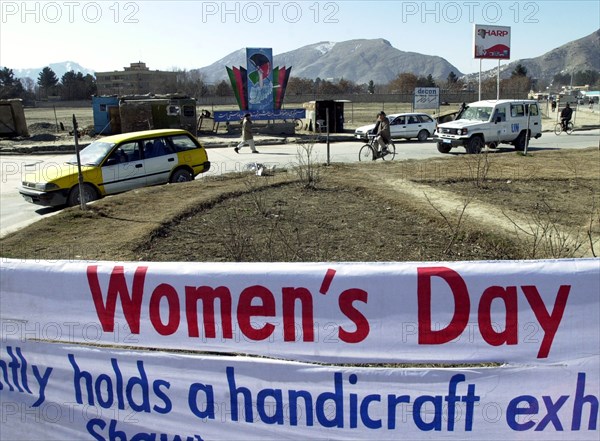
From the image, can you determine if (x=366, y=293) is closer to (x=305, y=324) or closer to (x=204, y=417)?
(x=305, y=324)

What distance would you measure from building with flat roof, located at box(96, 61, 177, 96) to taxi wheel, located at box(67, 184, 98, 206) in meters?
89.1

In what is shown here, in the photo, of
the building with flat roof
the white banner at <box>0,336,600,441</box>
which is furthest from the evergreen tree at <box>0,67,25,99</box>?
the white banner at <box>0,336,600,441</box>

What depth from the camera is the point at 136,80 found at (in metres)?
110

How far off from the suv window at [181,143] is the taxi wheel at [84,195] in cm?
235

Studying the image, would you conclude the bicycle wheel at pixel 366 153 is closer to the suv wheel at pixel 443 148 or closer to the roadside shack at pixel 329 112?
the suv wheel at pixel 443 148

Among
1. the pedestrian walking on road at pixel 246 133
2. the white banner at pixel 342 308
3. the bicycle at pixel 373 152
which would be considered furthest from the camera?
the pedestrian walking on road at pixel 246 133

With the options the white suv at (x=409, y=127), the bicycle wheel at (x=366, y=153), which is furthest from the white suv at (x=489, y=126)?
the white suv at (x=409, y=127)

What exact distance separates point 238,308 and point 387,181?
34.5ft

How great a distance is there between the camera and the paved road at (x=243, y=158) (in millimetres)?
12109

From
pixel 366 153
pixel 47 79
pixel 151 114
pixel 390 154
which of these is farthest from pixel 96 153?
pixel 47 79

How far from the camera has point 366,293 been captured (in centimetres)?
261

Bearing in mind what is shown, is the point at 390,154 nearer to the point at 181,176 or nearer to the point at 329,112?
the point at 181,176

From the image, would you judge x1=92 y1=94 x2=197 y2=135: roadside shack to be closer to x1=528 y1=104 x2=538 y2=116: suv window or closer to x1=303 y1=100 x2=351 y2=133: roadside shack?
x1=303 y1=100 x2=351 y2=133: roadside shack

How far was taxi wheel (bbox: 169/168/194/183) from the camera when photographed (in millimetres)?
13750
